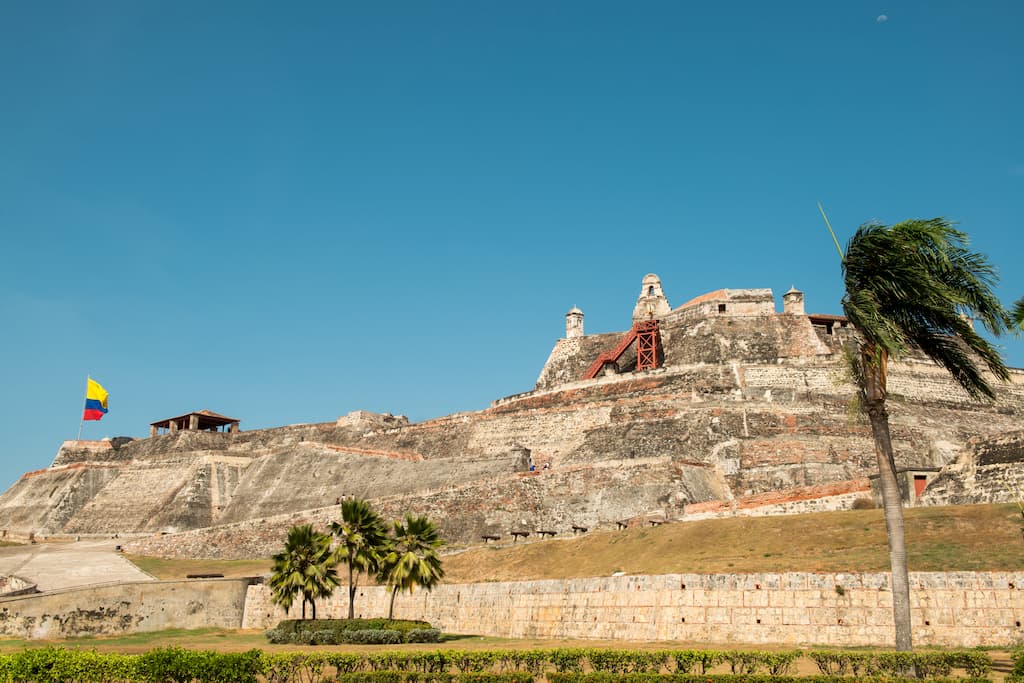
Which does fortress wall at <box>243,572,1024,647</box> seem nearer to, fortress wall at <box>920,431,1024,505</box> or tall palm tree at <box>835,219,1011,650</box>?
tall palm tree at <box>835,219,1011,650</box>

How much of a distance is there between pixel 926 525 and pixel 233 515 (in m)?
39.8

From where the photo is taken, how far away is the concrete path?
4372 cm

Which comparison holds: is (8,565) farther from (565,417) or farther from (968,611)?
(968,611)

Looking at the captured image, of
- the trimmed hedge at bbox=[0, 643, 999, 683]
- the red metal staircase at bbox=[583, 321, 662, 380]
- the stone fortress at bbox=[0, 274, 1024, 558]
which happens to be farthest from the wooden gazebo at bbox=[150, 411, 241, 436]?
the trimmed hedge at bbox=[0, 643, 999, 683]

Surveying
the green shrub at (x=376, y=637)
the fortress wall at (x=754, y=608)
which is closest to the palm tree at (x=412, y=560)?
the fortress wall at (x=754, y=608)

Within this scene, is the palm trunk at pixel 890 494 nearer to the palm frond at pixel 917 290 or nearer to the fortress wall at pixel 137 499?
the palm frond at pixel 917 290

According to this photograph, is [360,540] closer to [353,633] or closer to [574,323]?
[353,633]

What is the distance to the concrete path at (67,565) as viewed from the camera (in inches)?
1721

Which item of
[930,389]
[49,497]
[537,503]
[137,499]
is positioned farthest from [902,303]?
[49,497]

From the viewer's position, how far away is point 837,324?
58688 mm

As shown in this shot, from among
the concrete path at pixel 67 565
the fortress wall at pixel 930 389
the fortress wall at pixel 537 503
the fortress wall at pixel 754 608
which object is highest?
the fortress wall at pixel 930 389

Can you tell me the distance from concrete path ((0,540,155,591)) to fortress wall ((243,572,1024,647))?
20.1 m

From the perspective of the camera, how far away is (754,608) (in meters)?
24.0

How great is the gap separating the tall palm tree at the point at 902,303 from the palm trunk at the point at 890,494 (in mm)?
19
